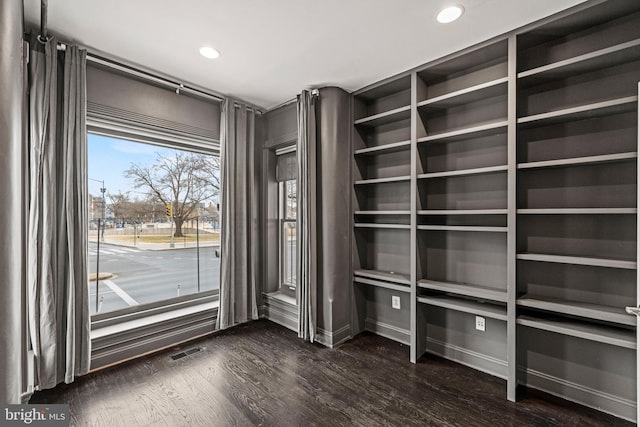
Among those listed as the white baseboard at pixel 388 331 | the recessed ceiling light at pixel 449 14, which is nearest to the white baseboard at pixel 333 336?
the white baseboard at pixel 388 331

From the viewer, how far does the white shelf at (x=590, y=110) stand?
1761mm

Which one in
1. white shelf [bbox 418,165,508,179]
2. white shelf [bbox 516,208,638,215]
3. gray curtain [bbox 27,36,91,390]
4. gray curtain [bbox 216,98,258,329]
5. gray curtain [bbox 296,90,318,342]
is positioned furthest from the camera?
gray curtain [bbox 216,98,258,329]

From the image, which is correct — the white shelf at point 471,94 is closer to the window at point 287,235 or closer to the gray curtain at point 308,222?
the gray curtain at point 308,222

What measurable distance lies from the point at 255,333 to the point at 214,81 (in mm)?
2697

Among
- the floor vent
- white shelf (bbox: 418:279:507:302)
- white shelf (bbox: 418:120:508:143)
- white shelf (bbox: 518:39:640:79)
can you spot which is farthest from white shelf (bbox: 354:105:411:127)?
the floor vent

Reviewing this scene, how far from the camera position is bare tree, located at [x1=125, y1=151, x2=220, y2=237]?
10.1 ft

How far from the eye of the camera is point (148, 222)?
307 centimetres

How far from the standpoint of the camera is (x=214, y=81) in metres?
2.95

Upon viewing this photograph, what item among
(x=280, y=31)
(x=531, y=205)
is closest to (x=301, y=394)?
(x=531, y=205)

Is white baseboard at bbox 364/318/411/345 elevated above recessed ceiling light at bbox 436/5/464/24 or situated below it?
below

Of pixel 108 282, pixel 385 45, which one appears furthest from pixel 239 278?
pixel 385 45

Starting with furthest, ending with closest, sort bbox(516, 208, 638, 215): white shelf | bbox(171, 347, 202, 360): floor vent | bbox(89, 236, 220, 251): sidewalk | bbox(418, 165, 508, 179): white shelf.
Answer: bbox(89, 236, 220, 251): sidewalk
bbox(171, 347, 202, 360): floor vent
bbox(418, 165, 508, 179): white shelf
bbox(516, 208, 638, 215): white shelf

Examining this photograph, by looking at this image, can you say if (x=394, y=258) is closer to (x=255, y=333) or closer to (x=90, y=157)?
(x=255, y=333)

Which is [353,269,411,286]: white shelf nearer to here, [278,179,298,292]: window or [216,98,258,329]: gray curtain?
[278,179,298,292]: window
